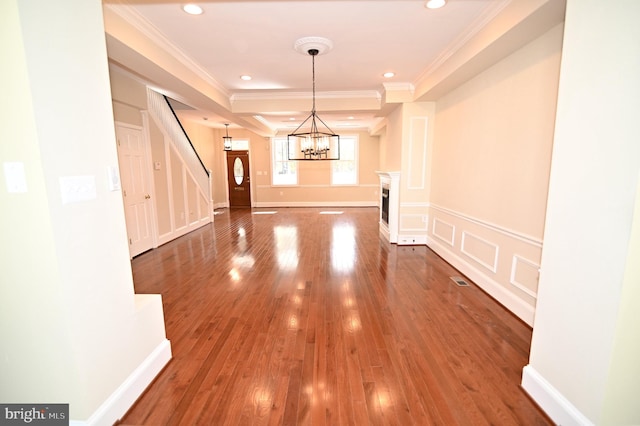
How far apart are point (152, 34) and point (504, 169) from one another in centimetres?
383

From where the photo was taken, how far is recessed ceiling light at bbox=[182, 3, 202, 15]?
2416 mm

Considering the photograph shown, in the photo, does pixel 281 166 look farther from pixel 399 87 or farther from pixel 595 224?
pixel 595 224

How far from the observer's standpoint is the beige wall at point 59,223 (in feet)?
3.94

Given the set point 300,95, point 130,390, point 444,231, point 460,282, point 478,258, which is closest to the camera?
point 130,390

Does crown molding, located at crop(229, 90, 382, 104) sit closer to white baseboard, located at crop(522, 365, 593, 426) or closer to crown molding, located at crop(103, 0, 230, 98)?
crown molding, located at crop(103, 0, 230, 98)

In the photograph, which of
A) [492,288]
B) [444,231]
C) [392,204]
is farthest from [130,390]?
[392,204]

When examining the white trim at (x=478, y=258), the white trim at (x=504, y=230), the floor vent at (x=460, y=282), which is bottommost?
the floor vent at (x=460, y=282)

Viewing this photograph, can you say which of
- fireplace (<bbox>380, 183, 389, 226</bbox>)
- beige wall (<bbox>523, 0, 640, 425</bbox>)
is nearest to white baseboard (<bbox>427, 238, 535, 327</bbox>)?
beige wall (<bbox>523, 0, 640, 425</bbox>)

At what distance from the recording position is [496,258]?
305 centimetres

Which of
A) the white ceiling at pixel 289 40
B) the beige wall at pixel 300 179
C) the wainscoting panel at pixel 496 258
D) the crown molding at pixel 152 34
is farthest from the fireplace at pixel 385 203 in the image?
the beige wall at pixel 300 179

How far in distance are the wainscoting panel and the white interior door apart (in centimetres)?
489

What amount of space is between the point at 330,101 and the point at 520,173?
3.72 meters

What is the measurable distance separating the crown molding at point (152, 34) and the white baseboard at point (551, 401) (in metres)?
4.08

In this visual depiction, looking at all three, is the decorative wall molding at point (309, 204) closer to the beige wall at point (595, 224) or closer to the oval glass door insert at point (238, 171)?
the oval glass door insert at point (238, 171)
